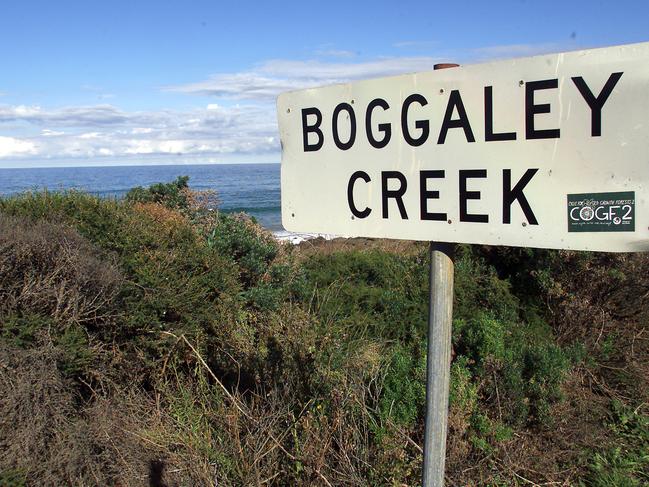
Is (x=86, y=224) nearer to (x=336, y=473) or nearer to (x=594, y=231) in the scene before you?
(x=336, y=473)

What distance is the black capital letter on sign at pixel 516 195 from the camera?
171 cm

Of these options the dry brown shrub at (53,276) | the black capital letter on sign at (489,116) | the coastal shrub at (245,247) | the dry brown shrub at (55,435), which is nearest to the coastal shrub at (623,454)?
the dry brown shrub at (55,435)

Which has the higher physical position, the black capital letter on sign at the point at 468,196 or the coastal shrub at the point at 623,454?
the black capital letter on sign at the point at 468,196

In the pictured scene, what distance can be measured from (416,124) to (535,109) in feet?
1.26

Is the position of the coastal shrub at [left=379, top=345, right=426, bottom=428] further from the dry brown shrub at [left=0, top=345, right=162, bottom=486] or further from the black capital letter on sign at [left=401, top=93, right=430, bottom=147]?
the black capital letter on sign at [left=401, top=93, right=430, bottom=147]

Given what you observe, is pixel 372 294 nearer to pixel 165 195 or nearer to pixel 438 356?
pixel 165 195

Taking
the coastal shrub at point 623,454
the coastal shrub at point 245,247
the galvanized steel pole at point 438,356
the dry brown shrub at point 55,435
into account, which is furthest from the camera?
the coastal shrub at point 245,247

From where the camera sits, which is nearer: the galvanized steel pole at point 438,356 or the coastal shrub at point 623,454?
the galvanized steel pole at point 438,356

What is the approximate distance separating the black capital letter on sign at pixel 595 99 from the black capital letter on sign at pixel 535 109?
70 mm

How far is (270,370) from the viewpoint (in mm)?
4078

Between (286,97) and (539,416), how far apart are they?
356 cm

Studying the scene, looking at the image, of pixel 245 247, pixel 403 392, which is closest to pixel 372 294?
pixel 245 247

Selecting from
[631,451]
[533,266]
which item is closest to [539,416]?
[631,451]

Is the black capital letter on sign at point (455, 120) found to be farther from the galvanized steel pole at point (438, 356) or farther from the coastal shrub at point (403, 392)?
the coastal shrub at point (403, 392)
